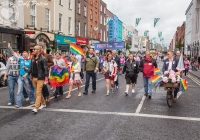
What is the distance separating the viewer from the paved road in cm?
496

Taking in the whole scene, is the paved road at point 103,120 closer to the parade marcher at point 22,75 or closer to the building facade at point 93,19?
the parade marcher at point 22,75

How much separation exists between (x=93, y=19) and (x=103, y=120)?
1392 inches

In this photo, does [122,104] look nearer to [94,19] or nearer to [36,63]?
[36,63]

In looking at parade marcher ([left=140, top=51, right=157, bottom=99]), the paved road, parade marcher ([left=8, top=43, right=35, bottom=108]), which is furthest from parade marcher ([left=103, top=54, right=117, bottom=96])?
parade marcher ([left=8, top=43, right=35, bottom=108])

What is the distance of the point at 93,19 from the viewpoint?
40000 millimetres

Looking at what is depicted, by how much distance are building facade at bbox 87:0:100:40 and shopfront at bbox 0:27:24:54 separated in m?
18.1

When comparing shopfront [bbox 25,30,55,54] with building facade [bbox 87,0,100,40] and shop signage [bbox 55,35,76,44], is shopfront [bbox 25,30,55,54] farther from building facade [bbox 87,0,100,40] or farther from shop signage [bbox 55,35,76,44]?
building facade [bbox 87,0,100,40]

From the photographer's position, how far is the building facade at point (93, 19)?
38.1 meters

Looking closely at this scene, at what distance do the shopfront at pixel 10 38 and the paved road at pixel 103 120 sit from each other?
36.0 feet

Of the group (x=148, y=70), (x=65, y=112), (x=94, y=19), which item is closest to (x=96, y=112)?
(x=65, y=112)

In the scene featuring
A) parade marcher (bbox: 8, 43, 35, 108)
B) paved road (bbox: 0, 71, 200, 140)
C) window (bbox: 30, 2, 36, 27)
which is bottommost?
paved road (bbox: 0, 71, 200, 140)

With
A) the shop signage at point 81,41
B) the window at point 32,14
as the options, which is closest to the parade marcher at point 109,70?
the window at point 32,14

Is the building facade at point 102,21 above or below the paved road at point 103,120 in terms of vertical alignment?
above

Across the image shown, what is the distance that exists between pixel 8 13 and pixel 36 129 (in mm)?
16123
